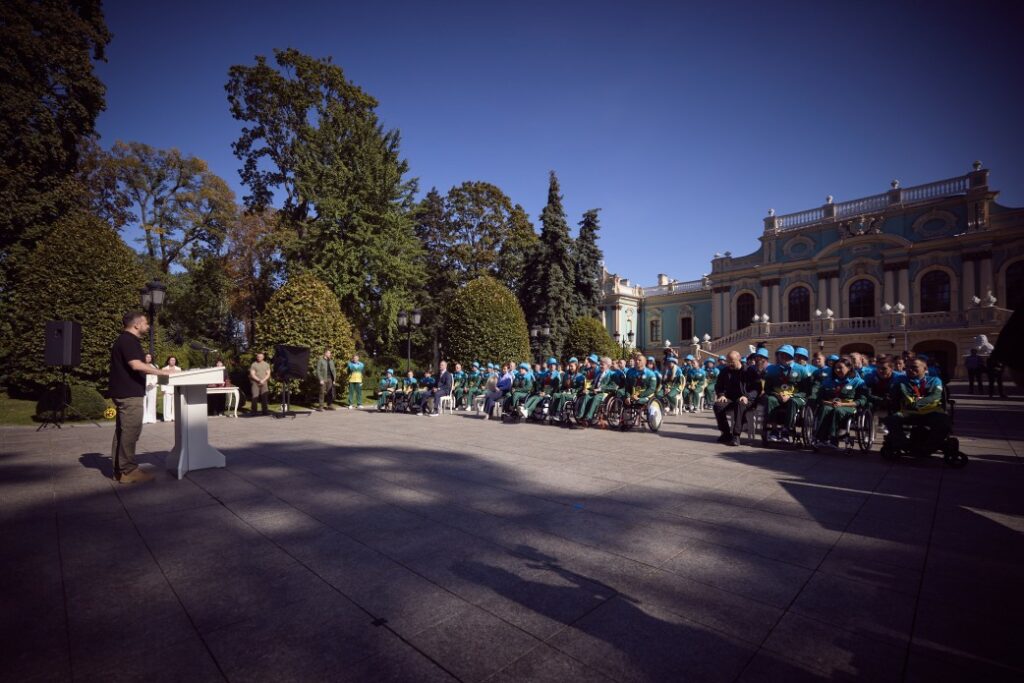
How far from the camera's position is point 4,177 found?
62.4 feet

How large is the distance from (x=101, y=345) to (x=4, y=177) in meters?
9.45

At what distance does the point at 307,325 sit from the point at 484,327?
8.69 m

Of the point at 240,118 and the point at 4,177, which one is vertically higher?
the point at 240,118

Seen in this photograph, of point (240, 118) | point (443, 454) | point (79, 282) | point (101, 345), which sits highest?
point (240, 118)

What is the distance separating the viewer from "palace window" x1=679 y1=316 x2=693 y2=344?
4747 cm

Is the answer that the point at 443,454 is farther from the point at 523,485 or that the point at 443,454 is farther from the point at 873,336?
the point at 873,336

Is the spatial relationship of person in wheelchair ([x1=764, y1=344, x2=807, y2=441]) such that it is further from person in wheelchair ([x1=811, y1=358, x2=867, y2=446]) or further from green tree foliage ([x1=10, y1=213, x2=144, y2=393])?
green tree foliage ([x1=10, y1=213, x2=144, y2=393])

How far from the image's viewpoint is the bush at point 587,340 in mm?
31969

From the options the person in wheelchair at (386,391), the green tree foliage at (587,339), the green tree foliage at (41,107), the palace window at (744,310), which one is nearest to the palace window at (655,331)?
the palace window at (744,310)

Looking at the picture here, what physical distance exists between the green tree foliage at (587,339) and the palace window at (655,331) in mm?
18560

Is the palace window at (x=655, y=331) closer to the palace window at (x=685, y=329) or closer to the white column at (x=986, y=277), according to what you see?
the palace window at (x=685, y=329)

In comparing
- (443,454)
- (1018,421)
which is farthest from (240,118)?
(1018,421)

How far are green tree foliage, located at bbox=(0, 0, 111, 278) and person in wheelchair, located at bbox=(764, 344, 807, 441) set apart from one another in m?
27.6

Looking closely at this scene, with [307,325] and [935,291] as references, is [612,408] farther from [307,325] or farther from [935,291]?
[935,291]
